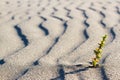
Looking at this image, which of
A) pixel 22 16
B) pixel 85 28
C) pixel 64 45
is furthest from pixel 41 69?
pixel 22 16

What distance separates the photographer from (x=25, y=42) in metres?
2.62

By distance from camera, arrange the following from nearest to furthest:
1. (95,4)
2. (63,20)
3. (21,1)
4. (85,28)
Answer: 1. (85,28)
2. (63,20)
3. (95,4)
4. (21,1)

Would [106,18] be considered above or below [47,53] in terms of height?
below

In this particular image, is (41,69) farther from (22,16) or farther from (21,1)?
(21,1)

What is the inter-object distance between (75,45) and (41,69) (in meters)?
0.55

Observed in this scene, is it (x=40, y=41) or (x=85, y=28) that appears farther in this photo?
(x=85, y=28)

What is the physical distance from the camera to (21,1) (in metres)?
4.80

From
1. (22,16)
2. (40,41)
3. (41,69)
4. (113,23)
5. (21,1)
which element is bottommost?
(21,1)

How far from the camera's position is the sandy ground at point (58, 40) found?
2006 millimetres

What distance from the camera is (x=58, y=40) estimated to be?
265 cm

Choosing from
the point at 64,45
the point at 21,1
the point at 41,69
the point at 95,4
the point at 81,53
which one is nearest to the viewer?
the point at 41,69

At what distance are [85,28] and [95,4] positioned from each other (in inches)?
54.3

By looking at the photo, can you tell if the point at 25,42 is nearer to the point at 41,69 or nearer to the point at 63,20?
the point at 41,69

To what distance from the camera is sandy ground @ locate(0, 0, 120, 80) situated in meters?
2.01
